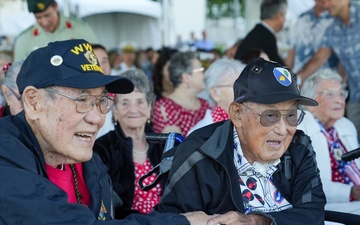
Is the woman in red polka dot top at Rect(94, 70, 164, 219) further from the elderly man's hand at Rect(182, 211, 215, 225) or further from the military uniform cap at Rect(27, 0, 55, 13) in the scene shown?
the military uniform cap at Rect(27, 0, 55, 13)

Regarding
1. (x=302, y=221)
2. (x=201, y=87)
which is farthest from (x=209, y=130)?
(x=201, y=87)

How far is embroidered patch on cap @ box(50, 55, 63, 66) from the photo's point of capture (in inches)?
75.4

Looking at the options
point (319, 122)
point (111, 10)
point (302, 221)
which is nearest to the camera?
point (302, 221)

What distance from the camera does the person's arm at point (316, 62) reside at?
5.63m

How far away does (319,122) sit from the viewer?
3906mm

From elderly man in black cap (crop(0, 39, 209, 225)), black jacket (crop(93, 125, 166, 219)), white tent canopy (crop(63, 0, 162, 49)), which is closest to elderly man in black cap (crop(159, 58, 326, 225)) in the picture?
elderly man in black cap (crop(0, 39, 209, 225))

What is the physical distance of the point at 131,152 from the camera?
3.54 metres

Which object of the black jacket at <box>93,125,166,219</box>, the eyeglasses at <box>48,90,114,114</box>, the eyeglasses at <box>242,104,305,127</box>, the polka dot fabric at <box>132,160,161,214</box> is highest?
the eyeglasses at <box>48,90,114,114</box>

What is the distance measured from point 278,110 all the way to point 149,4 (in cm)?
1333

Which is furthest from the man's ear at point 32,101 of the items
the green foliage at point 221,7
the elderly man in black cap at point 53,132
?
the green foliage at point 221,7

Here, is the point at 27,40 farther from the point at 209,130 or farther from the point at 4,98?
the point at 209,130

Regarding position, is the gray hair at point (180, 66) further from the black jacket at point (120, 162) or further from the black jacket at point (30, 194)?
the black jacket at point (30, 194)

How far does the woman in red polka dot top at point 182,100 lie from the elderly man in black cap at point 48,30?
1.04m

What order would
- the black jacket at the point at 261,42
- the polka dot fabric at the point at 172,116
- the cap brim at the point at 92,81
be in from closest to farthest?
the cap brim at the point at 92,81 < the polka dot fabric at the point at 172,116 < the black jacket at the point at 261,42
